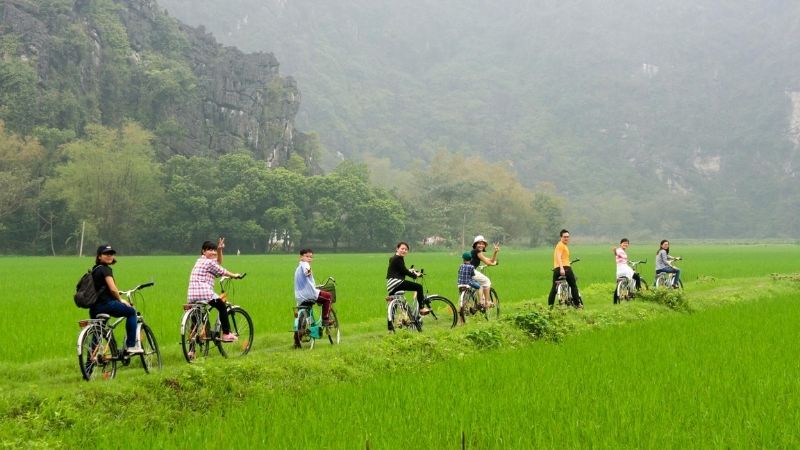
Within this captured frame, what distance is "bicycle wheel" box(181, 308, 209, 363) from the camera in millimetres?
9633

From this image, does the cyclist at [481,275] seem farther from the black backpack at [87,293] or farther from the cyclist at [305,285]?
the black backpack at [87,293]

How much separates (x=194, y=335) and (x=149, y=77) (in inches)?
3247

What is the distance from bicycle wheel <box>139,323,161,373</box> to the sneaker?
12cm

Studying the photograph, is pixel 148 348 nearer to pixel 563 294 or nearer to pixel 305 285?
pixel 305 285

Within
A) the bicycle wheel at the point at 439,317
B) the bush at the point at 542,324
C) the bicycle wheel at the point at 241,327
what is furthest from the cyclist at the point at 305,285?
the bush at the point at 542,324

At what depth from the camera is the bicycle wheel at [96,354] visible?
814 cm

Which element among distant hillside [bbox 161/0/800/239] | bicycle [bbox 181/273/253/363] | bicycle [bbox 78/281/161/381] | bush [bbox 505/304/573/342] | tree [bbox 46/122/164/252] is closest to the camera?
bicycle [bbox 78/281/161/381]

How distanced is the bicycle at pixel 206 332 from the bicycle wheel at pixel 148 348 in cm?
44

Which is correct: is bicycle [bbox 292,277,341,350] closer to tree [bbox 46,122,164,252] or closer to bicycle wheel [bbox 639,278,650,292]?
bicycle wheel [bbox 639,278,650,292]

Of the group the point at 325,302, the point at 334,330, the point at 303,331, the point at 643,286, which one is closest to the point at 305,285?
the point at 325,302

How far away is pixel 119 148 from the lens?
6894 cm

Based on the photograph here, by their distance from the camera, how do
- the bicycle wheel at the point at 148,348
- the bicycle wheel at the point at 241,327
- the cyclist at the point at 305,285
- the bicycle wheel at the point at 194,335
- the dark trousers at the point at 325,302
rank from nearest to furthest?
the bicycle wheel at the point at 148,348, the bicycle wheel at the point at 194,335, the bicycle wheel at the point at 241,327, the cyclist at the point at 305,285, the dark trousers at the point at 325,302

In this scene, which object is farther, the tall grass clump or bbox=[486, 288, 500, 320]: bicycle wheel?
the tall grass clump

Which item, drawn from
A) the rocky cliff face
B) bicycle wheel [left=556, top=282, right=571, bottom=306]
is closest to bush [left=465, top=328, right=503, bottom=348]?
bicycle wheel [left=556, top=282, right=571, bottom=306]
